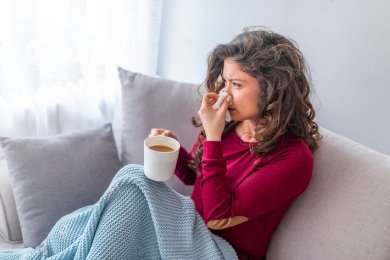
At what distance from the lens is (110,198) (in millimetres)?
875

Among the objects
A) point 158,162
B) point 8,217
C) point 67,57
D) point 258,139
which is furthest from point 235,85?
point 8,217

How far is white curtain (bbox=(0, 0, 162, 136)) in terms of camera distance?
1177mm

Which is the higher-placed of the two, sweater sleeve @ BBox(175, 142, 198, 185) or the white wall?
the white wall

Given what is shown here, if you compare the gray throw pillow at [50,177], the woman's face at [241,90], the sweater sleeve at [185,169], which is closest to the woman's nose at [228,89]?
the woman's face at [241,90]

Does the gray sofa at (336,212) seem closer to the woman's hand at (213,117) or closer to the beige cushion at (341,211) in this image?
the beige cushion at (341,211)

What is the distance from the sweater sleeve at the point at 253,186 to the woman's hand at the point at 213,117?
0.02 m

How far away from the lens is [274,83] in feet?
2.90

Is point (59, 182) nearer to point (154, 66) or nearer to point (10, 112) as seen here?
point (10, 112)

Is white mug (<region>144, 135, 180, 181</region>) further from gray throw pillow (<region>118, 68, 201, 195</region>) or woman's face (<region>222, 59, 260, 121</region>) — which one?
gray throw pillow (<region>118, 68, 201, 195</region>)

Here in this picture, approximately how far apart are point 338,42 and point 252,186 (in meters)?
0.64

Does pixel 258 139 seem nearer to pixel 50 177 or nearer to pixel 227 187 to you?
pixel 227 187

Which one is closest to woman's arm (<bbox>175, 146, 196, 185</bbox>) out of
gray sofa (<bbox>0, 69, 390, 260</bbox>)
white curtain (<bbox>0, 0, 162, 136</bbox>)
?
gray sofa (<bbox>0, 69, 390, 260</bbox>)

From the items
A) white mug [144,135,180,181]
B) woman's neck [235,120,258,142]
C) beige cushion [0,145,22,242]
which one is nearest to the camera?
white mug [144,135,180,181]

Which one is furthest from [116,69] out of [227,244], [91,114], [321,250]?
[321,250]
